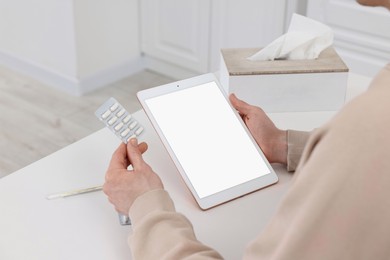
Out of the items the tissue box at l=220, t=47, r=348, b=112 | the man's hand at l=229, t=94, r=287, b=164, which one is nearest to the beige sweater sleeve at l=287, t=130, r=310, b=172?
the man's hand at l=229, t=94, r=287, b=164

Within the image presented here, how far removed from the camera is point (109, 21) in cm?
303

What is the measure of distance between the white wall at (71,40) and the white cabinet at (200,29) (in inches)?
3.9

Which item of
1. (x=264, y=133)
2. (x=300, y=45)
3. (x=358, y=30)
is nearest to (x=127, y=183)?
(x=264, y=133)

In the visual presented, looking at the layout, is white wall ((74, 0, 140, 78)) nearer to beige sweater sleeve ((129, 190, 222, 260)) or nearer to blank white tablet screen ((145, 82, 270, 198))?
blank white tablet screen ((145, 82, 270, 198))

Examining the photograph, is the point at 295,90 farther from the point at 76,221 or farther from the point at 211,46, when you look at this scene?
the point at 211,46

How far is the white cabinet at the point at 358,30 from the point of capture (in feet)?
7.93

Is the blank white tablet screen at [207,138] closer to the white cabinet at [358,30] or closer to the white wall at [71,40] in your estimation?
the white cabinet at [358,30]

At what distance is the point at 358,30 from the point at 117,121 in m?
Result: 1.63

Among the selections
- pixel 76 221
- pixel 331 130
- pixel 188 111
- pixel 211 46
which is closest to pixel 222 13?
pixel 211 46

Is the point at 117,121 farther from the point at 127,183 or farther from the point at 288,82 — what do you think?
the point at 288,82

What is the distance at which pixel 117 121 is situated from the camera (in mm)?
1103

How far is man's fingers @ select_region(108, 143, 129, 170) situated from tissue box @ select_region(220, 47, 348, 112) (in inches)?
15.0

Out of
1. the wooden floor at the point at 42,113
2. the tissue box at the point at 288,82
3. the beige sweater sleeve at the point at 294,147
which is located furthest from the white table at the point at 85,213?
the wooden floor at the point at 42,113

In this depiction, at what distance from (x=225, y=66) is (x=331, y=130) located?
81 cm
